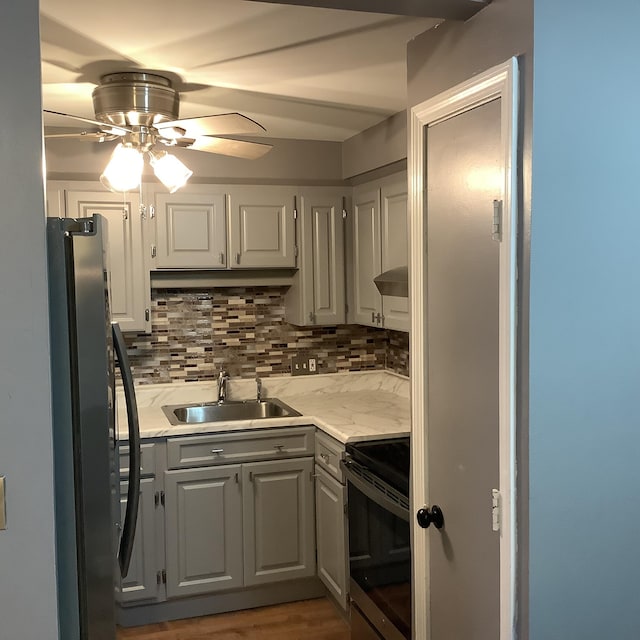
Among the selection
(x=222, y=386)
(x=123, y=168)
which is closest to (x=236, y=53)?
(x=123, y=168)

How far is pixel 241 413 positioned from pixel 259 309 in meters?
0.62

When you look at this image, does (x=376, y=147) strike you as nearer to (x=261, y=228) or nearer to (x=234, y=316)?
(x=261, y=228)

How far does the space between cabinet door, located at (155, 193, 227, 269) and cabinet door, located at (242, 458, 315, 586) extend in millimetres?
1093

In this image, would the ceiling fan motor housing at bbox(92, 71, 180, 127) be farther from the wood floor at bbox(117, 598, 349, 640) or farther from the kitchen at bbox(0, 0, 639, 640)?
the wood floor at bbox(117, 598, 349, 640)

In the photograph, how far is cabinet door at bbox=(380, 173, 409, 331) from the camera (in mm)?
3393

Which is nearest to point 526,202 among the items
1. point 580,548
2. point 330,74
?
point 580,548

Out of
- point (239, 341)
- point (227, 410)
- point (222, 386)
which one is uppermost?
point (239, 341)

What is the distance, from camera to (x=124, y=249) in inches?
145

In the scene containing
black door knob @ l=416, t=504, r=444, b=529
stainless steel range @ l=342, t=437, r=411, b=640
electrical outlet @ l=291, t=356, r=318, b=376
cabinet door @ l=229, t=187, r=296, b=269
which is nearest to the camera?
black door knob @ l=416, t=504, r=444, b=529

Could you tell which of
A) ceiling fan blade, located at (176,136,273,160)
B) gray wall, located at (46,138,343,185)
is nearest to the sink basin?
gray wall, located at (46,138,343,185)

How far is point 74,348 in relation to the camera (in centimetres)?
159

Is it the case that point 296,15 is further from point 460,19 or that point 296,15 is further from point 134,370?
point 134,370

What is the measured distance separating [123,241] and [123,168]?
106cm

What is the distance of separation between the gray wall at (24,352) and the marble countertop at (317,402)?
1.80 meters
